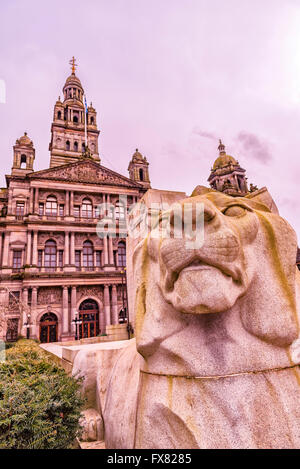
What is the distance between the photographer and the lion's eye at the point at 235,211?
5.61ft

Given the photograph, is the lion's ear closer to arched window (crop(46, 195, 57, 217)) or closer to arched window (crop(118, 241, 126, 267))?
arched window (crop(118, 241, 126, 267))

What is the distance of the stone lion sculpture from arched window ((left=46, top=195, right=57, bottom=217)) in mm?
27636

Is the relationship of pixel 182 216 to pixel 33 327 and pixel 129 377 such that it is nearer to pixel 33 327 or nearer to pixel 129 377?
pixel 129 377

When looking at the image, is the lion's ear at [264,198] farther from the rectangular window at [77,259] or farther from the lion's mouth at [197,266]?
the rectangular window at [77,259]

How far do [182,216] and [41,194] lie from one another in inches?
1128

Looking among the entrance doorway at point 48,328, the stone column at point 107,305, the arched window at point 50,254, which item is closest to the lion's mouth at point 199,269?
the stone column at point 107,305

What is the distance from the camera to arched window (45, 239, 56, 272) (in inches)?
1015

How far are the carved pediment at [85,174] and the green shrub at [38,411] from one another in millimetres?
27477

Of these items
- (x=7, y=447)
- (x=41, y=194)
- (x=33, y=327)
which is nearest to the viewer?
(x=7, y=447)

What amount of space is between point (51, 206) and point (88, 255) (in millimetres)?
6494

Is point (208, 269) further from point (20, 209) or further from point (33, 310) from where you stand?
point (20, 209)

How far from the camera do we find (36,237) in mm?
25469

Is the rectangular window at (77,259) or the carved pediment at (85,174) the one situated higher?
the carved pediment at (85,174)
